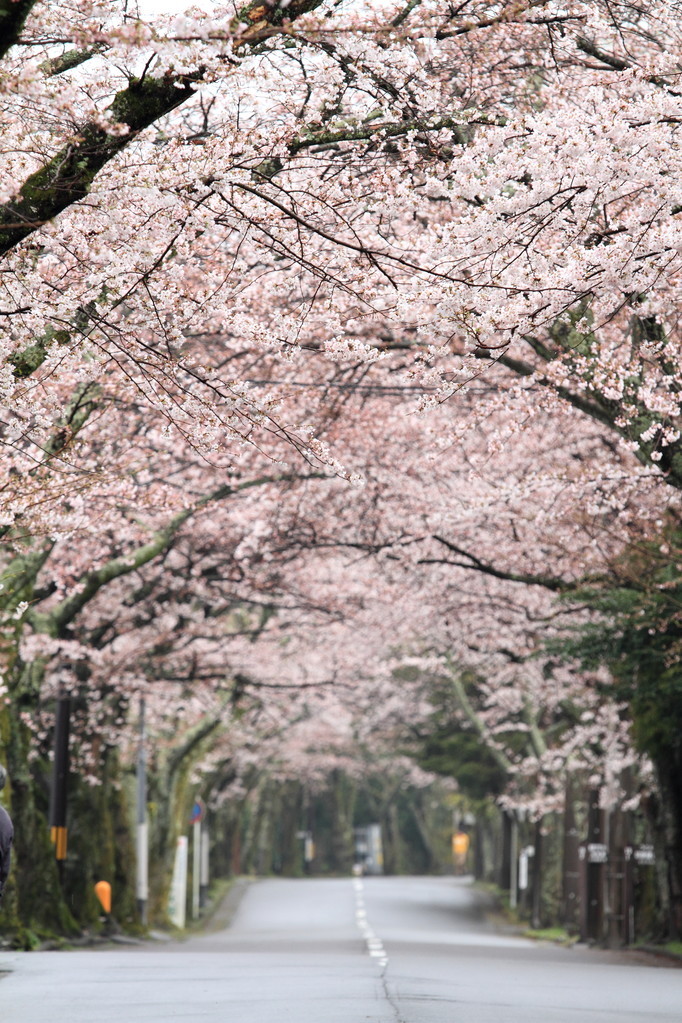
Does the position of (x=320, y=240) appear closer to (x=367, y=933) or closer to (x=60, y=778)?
(x=60, y=778)

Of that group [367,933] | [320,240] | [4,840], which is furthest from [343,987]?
[367,933]

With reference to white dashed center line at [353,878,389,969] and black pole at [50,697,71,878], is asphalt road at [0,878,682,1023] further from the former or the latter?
black pole at [50,697,71,878]

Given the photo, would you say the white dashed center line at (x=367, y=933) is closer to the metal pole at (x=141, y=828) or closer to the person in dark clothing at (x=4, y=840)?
the metal pole at (x=141, y=828)

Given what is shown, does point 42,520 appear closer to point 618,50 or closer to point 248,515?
point 618,50

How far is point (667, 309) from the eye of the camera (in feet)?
38.6

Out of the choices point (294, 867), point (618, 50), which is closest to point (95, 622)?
point (618, 50)

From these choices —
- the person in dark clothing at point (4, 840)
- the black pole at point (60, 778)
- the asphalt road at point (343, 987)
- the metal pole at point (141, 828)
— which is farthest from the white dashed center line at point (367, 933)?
the person in dark clothing at point (4, 840)

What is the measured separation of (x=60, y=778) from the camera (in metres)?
21.1

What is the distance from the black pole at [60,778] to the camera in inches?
830

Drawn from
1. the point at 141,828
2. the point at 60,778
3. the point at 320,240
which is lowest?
the point at 141,828

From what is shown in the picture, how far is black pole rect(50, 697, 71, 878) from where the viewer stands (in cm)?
2108

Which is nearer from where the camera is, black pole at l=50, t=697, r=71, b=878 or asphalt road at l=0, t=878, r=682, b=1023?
asphalt road at l=0, t=878, r=682, b=1023

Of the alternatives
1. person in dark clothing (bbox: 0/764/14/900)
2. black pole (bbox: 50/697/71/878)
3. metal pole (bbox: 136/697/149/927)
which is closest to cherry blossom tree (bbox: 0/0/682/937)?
black pole (bbox: 50/697/71/878)

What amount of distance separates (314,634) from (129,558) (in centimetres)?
1716
